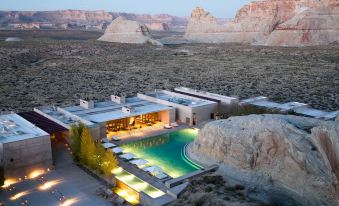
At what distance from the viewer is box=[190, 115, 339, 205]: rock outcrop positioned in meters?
18.2

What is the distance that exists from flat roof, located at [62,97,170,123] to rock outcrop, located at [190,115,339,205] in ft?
35.1

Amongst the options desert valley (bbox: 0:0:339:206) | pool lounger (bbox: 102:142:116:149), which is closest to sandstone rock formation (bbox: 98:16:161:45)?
desert valley (bbox: 0:0:339:206)

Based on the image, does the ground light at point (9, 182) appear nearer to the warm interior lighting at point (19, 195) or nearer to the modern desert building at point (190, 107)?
the warm interior lighting at point (19, 195)

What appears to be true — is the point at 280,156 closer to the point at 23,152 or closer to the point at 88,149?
the point at 88,149

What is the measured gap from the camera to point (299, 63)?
84688 mm

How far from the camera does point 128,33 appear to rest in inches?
6009

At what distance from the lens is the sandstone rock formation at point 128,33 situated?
146250 mm

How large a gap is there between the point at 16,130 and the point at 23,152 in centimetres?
341

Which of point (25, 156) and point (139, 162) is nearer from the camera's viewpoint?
point (25, 156)

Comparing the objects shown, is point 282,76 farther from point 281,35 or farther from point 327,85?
point 281,35

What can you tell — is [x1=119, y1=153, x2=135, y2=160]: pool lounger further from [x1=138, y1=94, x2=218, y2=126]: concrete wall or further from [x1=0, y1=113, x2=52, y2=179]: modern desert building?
[x1=138, y1=94, x2=218, y2=126]: concrete wall

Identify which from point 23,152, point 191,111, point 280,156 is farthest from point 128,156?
point 280,156

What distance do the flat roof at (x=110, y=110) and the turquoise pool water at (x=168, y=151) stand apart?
151 inches

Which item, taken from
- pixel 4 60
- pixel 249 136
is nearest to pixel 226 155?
pixel 249 136
